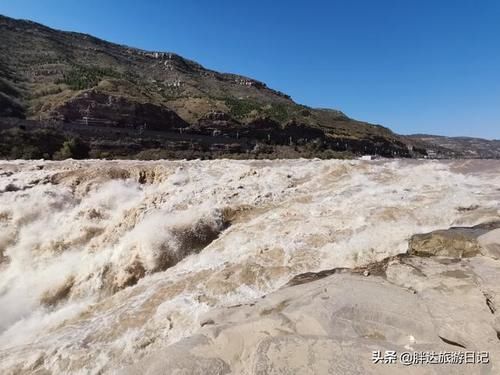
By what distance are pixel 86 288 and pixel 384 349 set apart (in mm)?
7476

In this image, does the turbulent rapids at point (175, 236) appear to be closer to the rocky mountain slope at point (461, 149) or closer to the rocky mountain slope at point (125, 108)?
the rocky mountain slope at point (125, 108)

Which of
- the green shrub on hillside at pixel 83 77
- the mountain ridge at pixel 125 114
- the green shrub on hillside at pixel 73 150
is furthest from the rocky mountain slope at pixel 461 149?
the green shrub on hillside at pixel 83 77

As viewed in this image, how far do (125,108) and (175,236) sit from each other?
133 feet

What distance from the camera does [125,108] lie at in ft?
155

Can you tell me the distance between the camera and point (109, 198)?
13.9 metres

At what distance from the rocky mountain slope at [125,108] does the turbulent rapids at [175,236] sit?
19932 mm

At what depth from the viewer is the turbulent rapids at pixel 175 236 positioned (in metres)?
6.63

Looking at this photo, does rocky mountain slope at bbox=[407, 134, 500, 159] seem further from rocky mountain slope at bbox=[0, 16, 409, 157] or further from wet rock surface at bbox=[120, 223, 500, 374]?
wet rock surface at bbox=[120, 223, 500, 374]

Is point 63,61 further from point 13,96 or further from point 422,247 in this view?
point 422,247

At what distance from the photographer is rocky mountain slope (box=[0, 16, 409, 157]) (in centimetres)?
4066

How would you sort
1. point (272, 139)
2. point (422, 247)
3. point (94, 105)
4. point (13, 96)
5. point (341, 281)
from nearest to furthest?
point (341, 281)
point (422, 247)
point (94, 105)
point (13, 96)
point (272, 139)

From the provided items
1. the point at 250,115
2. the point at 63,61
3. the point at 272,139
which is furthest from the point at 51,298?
the point at 63,61

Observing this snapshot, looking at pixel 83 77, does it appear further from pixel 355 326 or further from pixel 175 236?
pixel 355 326

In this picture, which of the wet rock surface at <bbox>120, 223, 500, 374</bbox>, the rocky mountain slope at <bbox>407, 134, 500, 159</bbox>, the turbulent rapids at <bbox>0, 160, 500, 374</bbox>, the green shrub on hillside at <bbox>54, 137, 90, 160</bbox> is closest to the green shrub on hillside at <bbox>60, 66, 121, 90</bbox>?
the green shrub on hillside at <bbox>54, 137, 90, 160</bbox>
